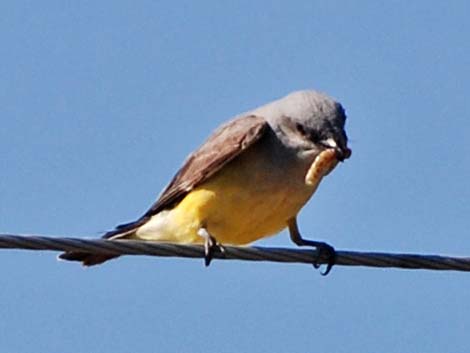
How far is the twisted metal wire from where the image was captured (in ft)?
23.5

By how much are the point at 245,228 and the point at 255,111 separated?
1.30 metres

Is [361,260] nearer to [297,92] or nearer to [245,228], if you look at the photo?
[245,228]

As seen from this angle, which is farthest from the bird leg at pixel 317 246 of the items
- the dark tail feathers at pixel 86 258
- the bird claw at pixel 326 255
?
the dark tail feathers at pixel 86 258

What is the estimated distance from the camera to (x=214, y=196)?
9.95 m

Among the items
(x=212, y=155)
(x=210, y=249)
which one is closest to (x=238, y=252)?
(x=210, y=249)

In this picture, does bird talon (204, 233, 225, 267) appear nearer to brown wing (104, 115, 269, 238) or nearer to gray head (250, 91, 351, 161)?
brown wing (104, 115, 269, 238)

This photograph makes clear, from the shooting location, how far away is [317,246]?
9727 mm

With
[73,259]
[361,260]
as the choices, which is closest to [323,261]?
[361,260]

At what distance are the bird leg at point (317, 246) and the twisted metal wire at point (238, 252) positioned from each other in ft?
2.86

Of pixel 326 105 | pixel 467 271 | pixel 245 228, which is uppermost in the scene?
pixel 326 105

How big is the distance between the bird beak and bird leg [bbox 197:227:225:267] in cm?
103

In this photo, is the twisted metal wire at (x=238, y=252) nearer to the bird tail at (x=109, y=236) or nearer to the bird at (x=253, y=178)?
the bird at (x=253, y=178)

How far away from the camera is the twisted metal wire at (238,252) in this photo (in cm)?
717

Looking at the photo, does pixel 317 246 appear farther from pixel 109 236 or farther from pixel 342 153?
pixel 109 236
